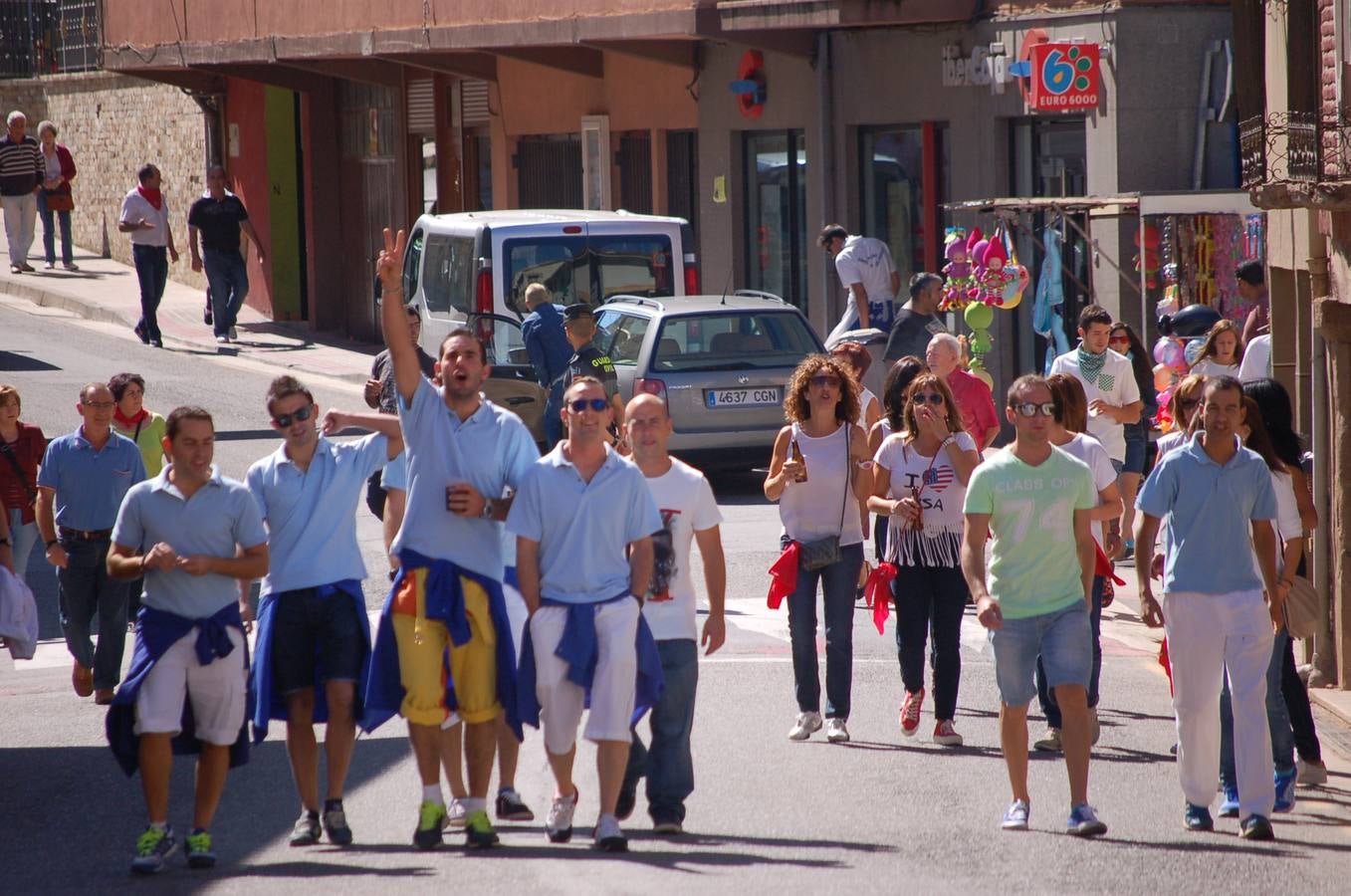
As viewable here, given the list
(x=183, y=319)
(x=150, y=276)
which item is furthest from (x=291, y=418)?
(x=183, y=319)

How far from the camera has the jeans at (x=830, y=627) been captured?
9.73 meters

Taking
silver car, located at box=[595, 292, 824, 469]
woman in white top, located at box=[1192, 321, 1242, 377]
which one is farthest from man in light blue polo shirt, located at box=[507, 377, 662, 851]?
silver car, located at box=[595, 292, 824, 469]

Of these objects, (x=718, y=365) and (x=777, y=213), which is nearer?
(x=718, y=365)

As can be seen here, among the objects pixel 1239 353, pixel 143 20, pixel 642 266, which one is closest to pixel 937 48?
pixel 642 266

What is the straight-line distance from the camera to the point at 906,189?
872 inches

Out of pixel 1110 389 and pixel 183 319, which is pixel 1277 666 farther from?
pixel 183 319

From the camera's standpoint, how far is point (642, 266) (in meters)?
19.2

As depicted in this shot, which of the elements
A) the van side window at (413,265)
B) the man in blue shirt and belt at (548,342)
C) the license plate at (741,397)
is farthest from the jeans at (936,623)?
the van side window at (413,265)

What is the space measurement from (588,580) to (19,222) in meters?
27.2

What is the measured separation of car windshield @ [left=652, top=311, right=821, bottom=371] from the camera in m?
16.9

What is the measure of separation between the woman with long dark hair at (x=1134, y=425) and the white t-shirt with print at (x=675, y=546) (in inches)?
203

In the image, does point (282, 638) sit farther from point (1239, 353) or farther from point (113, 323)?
point (113, 323)

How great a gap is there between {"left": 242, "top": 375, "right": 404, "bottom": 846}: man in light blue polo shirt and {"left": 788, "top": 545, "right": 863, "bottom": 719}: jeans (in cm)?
239

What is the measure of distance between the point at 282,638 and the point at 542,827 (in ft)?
4.11
